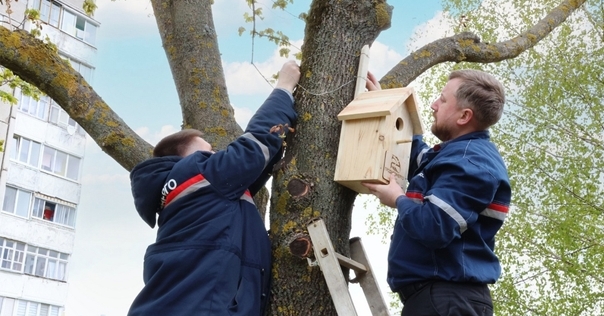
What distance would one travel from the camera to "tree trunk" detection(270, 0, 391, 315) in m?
3.36

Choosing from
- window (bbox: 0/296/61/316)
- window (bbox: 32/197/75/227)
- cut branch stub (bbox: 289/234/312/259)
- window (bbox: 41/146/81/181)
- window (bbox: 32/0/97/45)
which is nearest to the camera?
cut branch stub (bbox: 289/234/312/259)

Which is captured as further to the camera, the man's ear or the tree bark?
the tree bark

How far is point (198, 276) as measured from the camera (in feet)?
10.2

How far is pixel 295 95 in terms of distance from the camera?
3.77 metres

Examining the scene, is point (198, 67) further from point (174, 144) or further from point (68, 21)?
point (68, 21)

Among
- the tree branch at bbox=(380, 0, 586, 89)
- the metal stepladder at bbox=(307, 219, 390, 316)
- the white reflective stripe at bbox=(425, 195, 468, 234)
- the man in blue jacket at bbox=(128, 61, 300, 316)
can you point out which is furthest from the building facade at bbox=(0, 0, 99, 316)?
the white reflective stripe at bbox=(425, 195, 468, 234)

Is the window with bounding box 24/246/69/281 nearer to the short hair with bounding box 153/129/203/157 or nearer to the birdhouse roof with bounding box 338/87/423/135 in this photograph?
the short hair with bounding box 153/129/203/157

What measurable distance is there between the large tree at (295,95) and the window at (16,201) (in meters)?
19.0

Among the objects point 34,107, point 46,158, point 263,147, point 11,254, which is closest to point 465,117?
point 263,147

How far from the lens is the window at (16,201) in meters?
22.1

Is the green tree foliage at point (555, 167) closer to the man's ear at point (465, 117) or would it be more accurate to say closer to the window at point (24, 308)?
the man's ear at point (465, 117)

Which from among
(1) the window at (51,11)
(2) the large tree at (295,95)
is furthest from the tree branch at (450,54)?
(1) the window at (51,11)

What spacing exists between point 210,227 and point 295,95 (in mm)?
977

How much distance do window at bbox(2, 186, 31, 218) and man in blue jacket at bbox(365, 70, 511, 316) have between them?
842 inches
